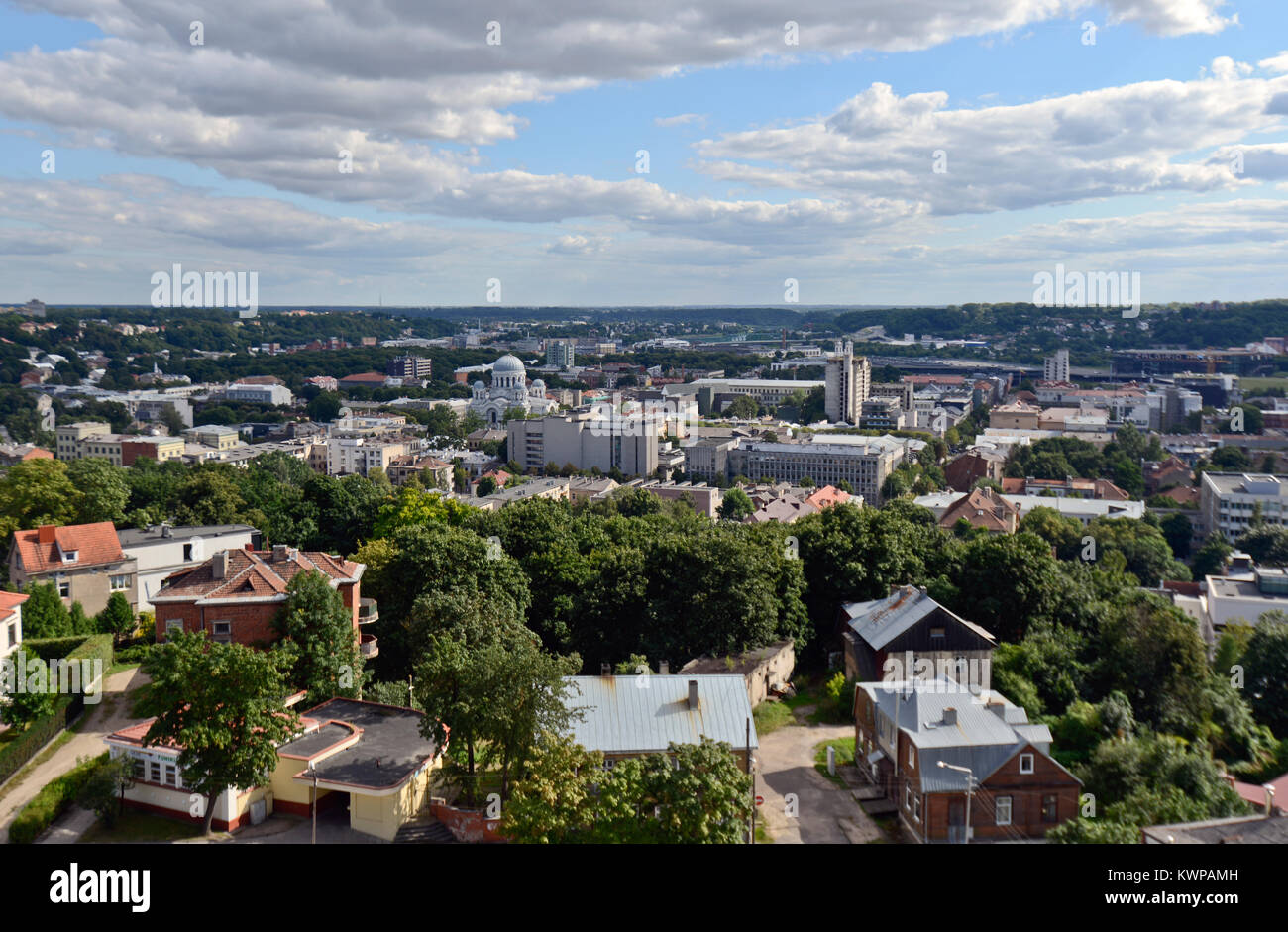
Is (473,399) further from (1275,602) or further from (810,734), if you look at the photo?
(810,734)

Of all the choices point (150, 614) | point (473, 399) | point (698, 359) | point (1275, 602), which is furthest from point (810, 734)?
point (698, 359)

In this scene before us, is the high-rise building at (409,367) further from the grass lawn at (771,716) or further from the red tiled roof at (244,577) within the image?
the grass lawn at (771,716)

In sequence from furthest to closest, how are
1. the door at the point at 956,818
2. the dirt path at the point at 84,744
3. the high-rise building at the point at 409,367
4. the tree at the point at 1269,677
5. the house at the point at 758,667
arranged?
the high-rise building at the point at 409,367, the tree at the point at 1269,677, the house at the point at 758,667, the dirt path at the point at 84,744, the door at the point at 956,818

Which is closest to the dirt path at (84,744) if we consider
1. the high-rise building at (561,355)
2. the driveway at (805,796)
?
the driveway at (805,796)

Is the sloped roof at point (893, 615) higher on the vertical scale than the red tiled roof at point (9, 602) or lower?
lower

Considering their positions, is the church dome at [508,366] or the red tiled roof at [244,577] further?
the church dome at [508,366]

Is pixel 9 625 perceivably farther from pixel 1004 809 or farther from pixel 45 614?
pixel 1004 809
